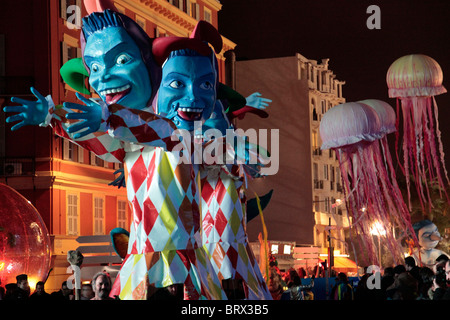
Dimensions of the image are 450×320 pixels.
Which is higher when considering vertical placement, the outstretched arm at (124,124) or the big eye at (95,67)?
the big eye at (95,67)

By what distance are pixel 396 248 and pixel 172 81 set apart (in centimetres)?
1012

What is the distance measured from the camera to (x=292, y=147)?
4516 centimetres

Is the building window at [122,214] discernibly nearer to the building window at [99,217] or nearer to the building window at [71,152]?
the building window at [99,217]

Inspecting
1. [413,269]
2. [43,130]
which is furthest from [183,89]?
[43,130]

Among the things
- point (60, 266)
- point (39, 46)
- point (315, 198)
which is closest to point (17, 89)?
point (39, 46)

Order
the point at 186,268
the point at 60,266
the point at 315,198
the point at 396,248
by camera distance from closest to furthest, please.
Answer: the point at 186,268 → the point at 396,248 → the point at 60,266 → the point at 315,198

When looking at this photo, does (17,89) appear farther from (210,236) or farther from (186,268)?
(186,268)

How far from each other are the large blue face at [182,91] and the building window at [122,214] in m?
21.6

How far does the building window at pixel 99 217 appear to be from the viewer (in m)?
27.6

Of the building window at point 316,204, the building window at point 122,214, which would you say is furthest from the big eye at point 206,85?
the building window at point 316,204

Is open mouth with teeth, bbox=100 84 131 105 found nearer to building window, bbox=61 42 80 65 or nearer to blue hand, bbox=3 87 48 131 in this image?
blue hand, bbox=3 87 48 131

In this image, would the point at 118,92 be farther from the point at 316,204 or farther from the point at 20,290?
the point at 316,204
